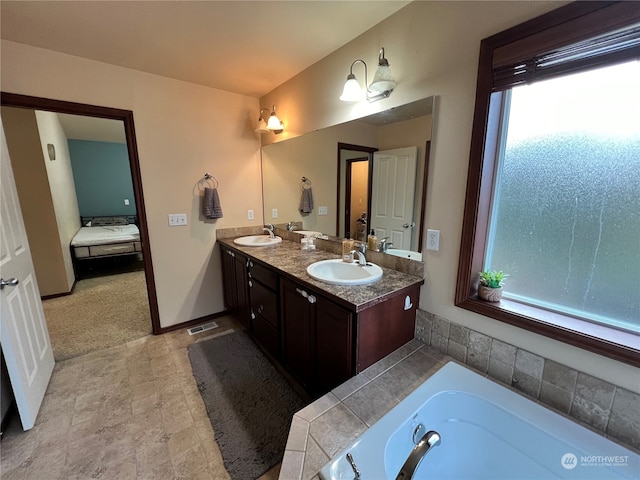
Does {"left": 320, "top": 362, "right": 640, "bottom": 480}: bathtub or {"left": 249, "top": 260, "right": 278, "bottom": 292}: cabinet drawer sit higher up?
{"left": 249, "top": 260, "right": 278, "bottom": 292}: cabinet drawer

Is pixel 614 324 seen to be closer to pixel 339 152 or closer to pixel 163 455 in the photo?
pixel 339 152

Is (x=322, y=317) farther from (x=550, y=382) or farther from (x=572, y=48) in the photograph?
(x=572, y=48)

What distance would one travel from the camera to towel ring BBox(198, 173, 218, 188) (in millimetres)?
2652

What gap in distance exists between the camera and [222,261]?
2.87 meters

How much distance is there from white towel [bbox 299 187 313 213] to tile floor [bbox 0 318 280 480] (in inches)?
66.3

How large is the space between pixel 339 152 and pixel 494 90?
1105mm

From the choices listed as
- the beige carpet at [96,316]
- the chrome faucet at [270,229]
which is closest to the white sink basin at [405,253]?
the chrome faucet at [270,229]

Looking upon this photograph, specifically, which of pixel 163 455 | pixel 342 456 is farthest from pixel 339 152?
pixel 163 455

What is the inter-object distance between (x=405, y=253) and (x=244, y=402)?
4.83ft

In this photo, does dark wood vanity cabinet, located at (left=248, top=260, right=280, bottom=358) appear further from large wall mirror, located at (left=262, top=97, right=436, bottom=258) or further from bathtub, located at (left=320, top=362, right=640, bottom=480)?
bathtub, located at (left=320, top=362, right=640, bottom=480)

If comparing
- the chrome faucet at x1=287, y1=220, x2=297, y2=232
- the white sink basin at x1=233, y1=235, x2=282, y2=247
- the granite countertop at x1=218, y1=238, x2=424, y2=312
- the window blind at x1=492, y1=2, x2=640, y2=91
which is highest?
the window blind at x1=492, y1=2, x2=640, y2=91

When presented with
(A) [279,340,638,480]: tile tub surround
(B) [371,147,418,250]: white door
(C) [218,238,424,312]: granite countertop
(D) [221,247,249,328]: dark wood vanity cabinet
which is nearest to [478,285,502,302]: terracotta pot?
(A) [279,340,638,480]: tile tub surround

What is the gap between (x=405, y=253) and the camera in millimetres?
1670

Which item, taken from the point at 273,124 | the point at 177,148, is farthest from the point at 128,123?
the point at 273,124
